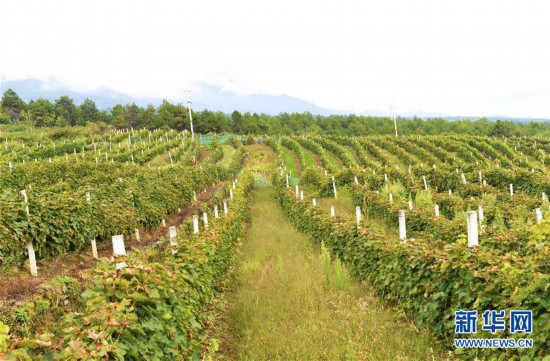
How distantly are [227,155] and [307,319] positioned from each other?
157 ft

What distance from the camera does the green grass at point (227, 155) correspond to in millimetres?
47356

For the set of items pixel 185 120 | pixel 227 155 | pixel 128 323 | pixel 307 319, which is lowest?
pixel 307 319

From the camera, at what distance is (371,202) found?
1748 centimetres

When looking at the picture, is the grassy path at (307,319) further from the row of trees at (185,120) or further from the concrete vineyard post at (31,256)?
the row of trees at (185,120)

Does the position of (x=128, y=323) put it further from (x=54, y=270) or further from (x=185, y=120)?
(x=185, y=120)

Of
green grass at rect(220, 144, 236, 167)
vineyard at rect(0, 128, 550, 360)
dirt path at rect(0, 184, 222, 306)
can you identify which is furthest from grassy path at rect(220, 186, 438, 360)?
green grass at rect(220, 144, 236, 167)

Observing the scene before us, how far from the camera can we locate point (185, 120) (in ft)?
294

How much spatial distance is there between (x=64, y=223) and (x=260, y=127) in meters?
94.2

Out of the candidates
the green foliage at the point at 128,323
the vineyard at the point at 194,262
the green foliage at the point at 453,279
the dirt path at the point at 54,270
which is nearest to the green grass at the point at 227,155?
the vineyard at the point at 194,262

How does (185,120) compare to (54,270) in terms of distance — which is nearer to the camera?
(54,270)

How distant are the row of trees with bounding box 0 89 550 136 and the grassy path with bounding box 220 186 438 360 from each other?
81.0 meters

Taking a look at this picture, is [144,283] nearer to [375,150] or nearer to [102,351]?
[102,351]

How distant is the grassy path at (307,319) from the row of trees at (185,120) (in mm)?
81043

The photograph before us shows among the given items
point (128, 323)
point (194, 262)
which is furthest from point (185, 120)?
point (128, 323)
